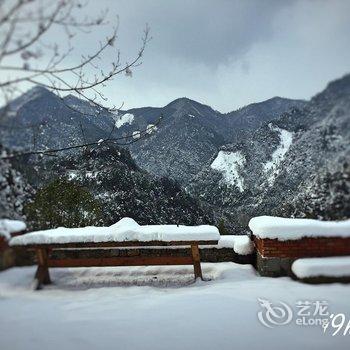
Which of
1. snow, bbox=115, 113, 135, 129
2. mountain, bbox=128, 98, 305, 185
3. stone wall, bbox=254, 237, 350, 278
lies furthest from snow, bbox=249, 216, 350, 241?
snow, bbox=115, 113, 135, 129

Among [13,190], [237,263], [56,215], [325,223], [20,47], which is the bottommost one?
[237,263]

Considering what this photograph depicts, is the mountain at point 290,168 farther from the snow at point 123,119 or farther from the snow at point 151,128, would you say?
the snow at point 123,119

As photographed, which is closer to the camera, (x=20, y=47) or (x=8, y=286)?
(x=20, y=47)

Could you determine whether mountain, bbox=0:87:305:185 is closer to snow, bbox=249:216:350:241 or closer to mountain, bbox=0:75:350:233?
mountain, bbox=0:75:350:233

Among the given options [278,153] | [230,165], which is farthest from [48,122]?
[278,153]

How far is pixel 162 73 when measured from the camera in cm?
201

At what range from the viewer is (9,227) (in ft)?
5.01

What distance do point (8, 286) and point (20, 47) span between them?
1087 mm

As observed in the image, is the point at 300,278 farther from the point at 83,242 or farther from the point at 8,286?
the point at 83,242

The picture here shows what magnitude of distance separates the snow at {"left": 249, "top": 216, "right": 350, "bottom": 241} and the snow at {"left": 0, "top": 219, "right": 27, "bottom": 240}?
1316mm

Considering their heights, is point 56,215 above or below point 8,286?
above

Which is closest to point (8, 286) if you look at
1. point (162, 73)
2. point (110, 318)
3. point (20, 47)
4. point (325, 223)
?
point (110, 318)

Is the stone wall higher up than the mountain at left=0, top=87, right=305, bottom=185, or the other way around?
the mountain at left=0, top=87, right=305, bottom=185

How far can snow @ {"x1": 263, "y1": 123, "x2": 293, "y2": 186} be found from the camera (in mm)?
1948
